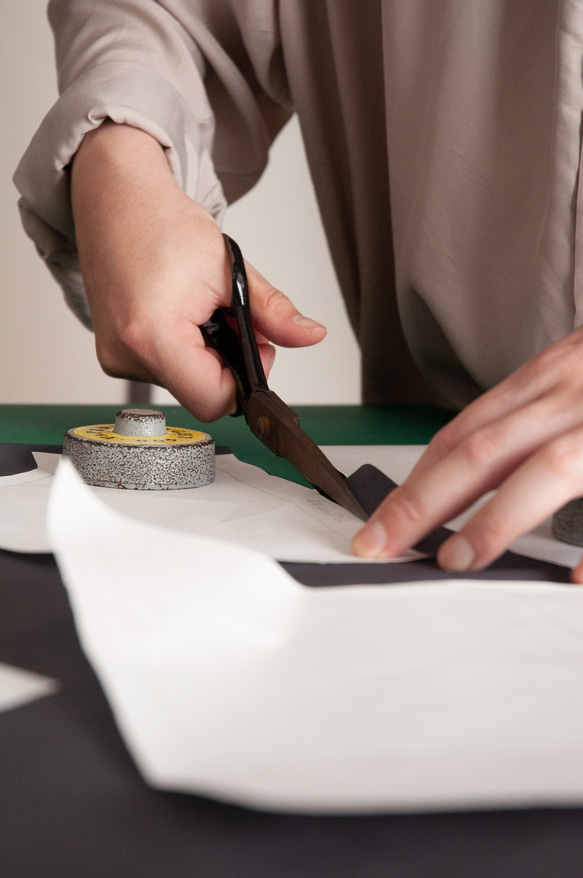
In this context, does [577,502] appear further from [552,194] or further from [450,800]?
[552,194]

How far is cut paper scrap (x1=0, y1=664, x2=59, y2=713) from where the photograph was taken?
0.85 feet

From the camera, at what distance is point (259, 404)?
0.67 m

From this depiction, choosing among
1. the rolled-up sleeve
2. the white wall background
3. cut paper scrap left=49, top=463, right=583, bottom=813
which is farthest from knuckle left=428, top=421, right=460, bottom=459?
the white wall background

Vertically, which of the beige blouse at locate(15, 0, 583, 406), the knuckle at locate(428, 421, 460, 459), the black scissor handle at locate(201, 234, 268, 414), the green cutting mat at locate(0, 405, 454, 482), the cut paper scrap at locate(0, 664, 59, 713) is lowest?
the green cutting mat at locate(0, 405, 454, 482)

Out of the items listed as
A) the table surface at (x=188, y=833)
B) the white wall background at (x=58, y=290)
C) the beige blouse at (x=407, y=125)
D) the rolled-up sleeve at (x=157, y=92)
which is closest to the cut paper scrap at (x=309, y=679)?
the table surface at (x=188, y=833)

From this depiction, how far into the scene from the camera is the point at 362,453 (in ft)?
2.58

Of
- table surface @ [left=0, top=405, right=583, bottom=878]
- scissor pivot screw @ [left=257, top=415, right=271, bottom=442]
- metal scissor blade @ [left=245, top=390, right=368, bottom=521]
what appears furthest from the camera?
scissor pivot screw @ [left=257, top=415, right=271, bottom=442]

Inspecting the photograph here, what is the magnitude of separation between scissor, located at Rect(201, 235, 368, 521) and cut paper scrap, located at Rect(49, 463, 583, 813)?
8.8 inches

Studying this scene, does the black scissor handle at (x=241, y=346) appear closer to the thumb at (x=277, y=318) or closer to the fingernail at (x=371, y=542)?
the thumb at (x=277, y=318)

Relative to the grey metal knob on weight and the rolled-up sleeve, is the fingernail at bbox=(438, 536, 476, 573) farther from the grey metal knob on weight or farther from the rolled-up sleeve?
the rolled-up sleeve

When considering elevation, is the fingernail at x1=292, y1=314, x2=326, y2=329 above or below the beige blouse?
below

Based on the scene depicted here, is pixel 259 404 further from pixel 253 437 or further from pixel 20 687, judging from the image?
pixel 20 687

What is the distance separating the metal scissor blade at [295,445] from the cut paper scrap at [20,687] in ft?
0.95

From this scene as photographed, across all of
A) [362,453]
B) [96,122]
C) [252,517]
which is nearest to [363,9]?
[96,122]
